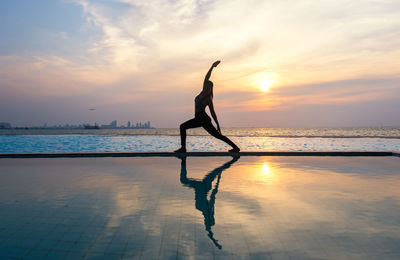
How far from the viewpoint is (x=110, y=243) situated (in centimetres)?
253

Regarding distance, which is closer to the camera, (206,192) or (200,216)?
(200,216)

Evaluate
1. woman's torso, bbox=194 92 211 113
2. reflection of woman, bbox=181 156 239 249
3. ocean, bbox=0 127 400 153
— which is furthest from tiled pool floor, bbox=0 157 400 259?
ocean, bbox=0 127 400 153

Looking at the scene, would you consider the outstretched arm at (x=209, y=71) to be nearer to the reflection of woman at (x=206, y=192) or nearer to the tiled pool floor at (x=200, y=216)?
the reflection of woman at (x=206, y=192)

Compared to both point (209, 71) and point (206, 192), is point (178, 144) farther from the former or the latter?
point (206, 192)

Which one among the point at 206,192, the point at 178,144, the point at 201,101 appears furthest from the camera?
the point at 178,144

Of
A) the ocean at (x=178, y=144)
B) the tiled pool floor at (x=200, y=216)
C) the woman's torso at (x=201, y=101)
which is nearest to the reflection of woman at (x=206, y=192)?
the tiled pool floor at (x=200, y=216)

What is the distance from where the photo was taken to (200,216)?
10.6 feet

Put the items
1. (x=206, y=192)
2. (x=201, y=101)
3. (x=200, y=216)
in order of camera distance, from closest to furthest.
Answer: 1. (x=200, y=216)
2. (x=206, y=192)
3. (x=201, y=101)

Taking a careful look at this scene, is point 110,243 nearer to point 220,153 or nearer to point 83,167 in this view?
point 83,167

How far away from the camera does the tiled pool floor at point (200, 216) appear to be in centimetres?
241

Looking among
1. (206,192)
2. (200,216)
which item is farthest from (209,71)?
(200,216)

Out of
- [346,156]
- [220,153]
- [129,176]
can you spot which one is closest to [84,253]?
[129,176]

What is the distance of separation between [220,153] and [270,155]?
1.75 m

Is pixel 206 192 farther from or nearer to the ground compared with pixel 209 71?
nearer to the ground
